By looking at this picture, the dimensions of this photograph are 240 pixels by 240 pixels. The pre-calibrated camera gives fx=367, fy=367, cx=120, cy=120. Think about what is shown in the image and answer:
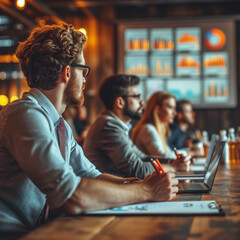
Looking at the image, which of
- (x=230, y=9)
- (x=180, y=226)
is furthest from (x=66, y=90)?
(x=230, y=9)

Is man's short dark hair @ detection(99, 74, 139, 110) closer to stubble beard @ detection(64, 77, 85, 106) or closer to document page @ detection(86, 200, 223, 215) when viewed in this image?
stubble beard @ detection(64, 77, 85, 106)

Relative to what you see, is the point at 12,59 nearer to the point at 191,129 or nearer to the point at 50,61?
the point at 191,129

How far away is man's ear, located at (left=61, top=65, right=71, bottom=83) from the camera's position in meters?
1.42

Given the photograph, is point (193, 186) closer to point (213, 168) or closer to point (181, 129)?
point (213, 168)

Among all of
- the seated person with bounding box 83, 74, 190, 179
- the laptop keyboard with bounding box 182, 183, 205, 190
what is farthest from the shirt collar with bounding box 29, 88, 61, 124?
the seated person with bounding box 83, 74, 190, 179

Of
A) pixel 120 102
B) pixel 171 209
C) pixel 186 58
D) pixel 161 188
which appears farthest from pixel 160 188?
pixel 186 58

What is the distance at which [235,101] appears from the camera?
6.33 metres

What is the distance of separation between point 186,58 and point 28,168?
5564 mm

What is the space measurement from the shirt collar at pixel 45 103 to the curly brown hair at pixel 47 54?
0.04 m

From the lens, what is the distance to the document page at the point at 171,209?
3.51 feet

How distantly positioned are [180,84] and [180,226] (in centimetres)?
564

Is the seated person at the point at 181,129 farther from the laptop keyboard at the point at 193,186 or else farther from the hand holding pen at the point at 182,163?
the laptop keyboard at the point at 193,186

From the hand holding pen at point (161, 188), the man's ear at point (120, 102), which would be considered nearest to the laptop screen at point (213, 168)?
the hand holding pen at point (161, 188)

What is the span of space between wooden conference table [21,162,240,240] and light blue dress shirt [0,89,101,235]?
12cm
